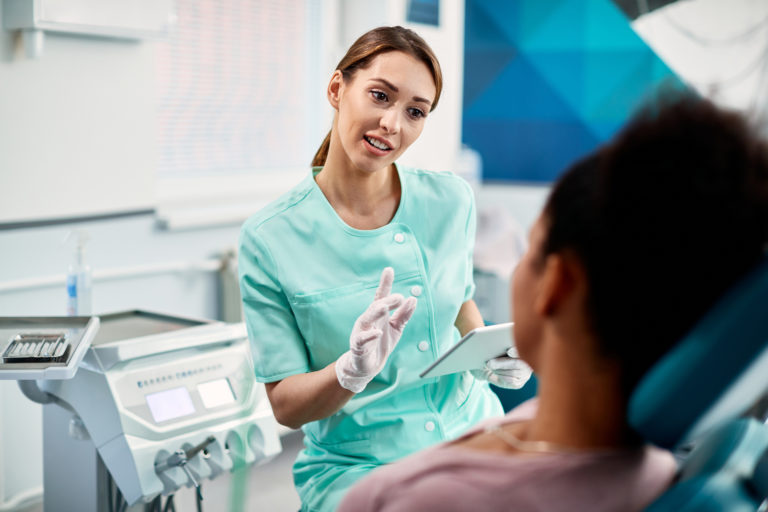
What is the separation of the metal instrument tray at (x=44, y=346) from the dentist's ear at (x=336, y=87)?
0.68 metres

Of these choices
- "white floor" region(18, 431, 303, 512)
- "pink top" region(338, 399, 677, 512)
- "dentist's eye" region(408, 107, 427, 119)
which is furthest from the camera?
"white floor" region(18, 431, 303, 512)

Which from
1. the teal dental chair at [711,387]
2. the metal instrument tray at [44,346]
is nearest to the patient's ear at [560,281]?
the teal dental chair at [711,387]

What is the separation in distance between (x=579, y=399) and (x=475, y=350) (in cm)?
56

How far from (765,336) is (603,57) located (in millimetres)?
3796

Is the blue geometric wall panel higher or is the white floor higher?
the blue geometric wall panel

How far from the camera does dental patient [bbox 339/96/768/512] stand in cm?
67

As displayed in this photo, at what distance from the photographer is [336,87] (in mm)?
1564

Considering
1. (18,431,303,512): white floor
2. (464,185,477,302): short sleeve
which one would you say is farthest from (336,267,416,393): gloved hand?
(18,431,303,512): white floor

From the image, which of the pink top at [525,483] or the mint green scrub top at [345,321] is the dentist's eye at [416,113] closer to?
the mint green scrub top at [345,321]

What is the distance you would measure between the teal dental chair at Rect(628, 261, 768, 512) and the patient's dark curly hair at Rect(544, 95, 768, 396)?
24 mm

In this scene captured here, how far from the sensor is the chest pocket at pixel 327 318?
4.70 feet

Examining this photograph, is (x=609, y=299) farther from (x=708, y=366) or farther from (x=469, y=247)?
(x=469, y=247)

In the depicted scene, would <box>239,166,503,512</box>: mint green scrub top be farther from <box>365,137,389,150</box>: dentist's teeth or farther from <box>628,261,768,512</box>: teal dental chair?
<box>628,261,768,512</box>: teal dental chair

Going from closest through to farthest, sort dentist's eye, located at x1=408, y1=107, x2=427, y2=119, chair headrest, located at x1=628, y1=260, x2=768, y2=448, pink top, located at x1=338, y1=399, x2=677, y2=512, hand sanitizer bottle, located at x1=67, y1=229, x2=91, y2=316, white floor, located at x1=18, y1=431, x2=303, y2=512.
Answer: chair headrest, located at x1=628, y1=260, x2=768, y2=448 < pink top, located at x1=338, y1=399, x2=677, y2=512 < dentist's eye, located at x1=408, y1=107, x2=427, y2=119 < hand sanitizer bottle, located at x1=67, y1=229, x2=91, y2=316 < white floor, located at x1=18, y1=431, x2=303, y2=512
